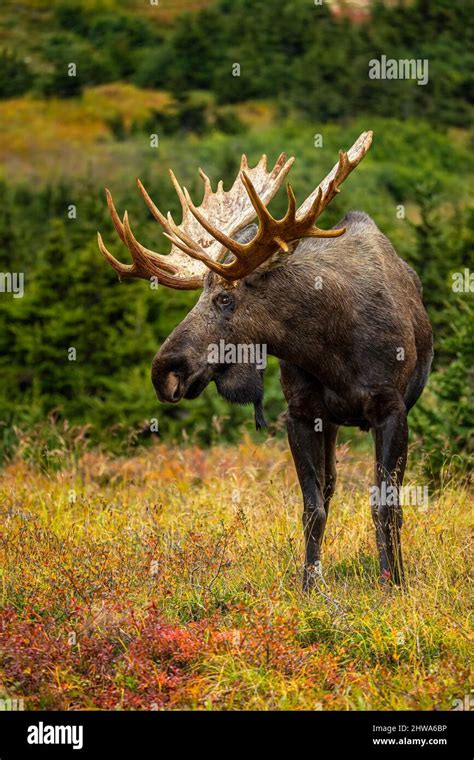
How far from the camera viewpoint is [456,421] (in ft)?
35.1

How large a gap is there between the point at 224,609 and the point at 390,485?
4.13 ft

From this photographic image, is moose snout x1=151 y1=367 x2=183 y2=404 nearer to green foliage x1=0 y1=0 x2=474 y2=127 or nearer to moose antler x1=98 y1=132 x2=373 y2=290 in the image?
moose antler x1=98 y1=132 x2=373 y2=290

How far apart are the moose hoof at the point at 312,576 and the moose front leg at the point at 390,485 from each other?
0.38 meters

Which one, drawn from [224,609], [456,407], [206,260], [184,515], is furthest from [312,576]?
[456,407]

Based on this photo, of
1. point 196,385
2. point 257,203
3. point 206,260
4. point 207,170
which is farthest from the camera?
point 207,170

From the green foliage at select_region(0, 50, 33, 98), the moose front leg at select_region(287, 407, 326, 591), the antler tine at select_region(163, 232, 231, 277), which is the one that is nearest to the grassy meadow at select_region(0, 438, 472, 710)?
the moose front leg at select_region(287, 407, 326, 591)

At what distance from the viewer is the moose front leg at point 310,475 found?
749 cm

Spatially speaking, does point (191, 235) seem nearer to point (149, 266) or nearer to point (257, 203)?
point (149, 266)

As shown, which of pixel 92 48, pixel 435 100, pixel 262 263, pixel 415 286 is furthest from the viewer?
pixel 92 48

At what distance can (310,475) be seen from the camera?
7570 millimetres

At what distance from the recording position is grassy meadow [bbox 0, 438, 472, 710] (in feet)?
19.6
